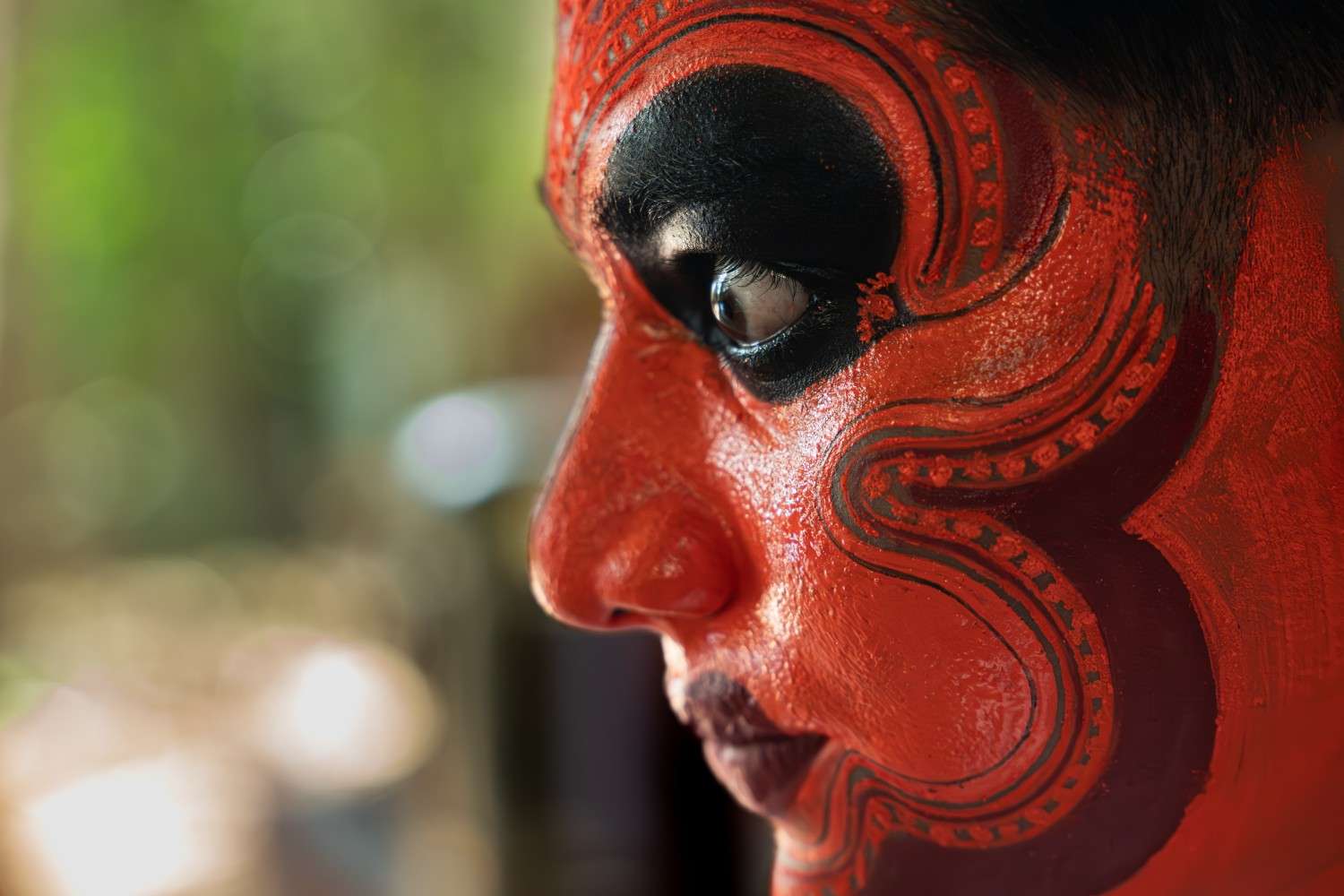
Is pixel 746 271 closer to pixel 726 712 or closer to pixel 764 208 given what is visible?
pixel 764 208

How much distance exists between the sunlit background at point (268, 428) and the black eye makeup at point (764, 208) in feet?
4.52

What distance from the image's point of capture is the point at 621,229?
0.54m

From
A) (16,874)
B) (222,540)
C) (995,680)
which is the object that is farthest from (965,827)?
(222,540)

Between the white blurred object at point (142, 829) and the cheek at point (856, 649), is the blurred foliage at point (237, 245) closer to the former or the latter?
the white blurred object at point (142, 829)

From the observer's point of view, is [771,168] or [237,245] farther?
[237,245]

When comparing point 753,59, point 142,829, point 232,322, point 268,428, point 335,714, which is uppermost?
point 232,322

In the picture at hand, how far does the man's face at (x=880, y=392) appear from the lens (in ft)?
1.55

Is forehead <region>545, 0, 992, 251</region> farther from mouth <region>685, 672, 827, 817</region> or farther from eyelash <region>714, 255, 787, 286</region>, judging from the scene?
mouth <region>685, 672, 827, 817</region>

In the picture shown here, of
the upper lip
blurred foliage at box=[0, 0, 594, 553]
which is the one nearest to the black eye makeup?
the upper lip

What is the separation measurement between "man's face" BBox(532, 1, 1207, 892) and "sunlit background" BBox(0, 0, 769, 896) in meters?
1.35

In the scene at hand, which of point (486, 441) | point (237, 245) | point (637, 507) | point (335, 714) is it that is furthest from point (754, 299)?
point (237, 245)

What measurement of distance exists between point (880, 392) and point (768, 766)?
0.20m

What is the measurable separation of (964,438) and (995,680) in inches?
Answer: 4.0

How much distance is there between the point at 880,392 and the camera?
19.6 inches
